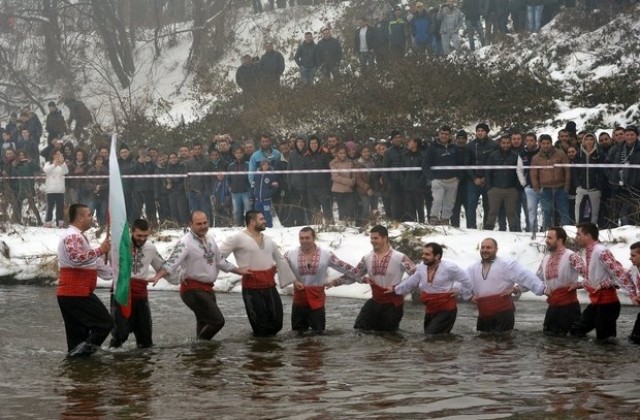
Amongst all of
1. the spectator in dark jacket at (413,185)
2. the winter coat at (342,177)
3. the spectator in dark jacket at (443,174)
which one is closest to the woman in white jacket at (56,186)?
the winter coat at (342,177)

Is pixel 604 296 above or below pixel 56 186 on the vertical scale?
below

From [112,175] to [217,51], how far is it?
26837 millimetres

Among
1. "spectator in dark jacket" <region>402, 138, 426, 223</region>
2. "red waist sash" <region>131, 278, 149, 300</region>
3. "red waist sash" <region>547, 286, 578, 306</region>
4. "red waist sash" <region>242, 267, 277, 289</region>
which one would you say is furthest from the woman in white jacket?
"red waist sash" <region>547, 286, 578, 306</region>

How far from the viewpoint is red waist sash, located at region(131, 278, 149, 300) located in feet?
48.4

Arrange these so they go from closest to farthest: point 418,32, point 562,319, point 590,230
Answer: point 590,230
point 562,319
point 418,32

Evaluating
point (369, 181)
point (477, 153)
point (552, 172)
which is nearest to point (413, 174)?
point (369, 181)

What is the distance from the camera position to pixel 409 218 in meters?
21.8

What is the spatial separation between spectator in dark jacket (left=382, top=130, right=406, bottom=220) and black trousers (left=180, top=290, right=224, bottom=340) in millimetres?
6856

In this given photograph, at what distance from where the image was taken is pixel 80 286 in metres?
13.7

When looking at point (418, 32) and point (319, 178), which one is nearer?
point (319, 178)

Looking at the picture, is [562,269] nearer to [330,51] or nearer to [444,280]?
[444,280]

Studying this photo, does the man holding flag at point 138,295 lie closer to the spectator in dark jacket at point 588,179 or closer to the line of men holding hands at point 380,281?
the line of men holding hands at point 380,281

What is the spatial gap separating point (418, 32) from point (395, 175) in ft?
31.0

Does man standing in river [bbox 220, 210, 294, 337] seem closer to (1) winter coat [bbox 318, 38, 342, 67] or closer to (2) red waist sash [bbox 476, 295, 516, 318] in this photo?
(2) red waist sash [bbox 476, 295, 516, 318]
